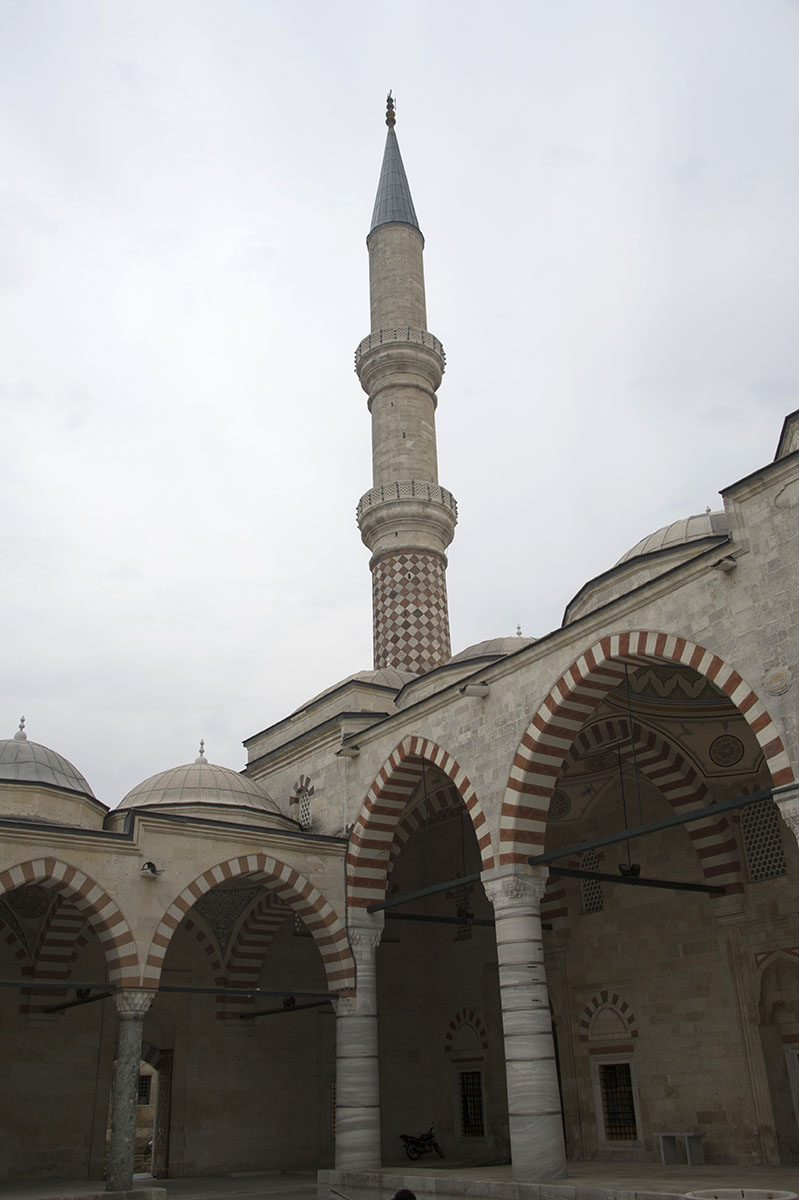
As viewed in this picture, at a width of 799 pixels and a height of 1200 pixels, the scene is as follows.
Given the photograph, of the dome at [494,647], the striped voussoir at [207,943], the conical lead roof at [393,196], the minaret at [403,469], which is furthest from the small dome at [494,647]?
the conical lead roof at [393,196]

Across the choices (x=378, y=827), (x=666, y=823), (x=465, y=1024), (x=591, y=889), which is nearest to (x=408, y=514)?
(x=378, y=827)

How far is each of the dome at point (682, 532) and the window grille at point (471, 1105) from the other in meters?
7.54

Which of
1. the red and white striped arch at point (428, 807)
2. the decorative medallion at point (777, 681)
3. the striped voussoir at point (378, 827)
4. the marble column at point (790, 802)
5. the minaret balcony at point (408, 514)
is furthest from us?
the minaret balcony at point (408, 514)

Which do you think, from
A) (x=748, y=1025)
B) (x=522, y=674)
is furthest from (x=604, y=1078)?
(x=522, y=674)

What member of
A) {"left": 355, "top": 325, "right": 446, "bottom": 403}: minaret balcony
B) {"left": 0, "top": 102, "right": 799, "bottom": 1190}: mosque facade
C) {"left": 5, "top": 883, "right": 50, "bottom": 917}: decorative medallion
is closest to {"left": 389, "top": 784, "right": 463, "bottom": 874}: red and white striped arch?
{"left": 0, "top": 102, "right": 799, "bottom": 1190}: mosque facade

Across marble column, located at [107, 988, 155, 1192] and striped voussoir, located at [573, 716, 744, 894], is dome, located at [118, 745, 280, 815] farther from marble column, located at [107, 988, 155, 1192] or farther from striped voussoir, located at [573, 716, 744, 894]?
striped voussoir, located at [573, 716, 744, 894]

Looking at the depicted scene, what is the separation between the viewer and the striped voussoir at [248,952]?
13.6m

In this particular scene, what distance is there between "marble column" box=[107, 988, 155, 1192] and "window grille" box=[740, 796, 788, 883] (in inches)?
252

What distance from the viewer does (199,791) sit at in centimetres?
1291

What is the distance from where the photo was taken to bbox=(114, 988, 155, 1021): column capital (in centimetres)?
998

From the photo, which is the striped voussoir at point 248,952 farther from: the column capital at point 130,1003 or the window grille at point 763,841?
the window grille at point 763,841

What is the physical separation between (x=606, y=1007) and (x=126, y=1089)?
562 cm

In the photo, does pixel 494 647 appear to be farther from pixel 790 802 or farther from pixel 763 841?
pixel 790 802

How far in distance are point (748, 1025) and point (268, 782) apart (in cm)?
706
